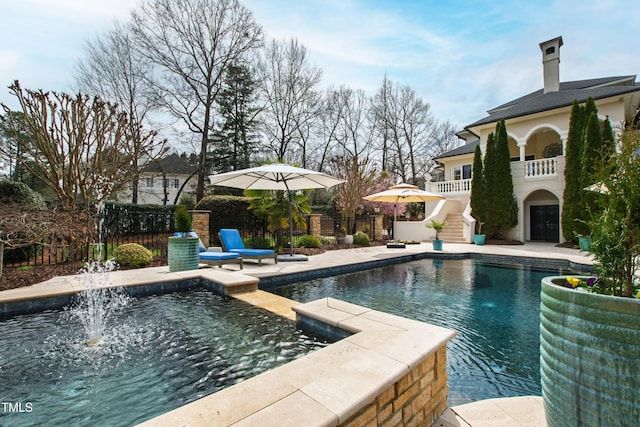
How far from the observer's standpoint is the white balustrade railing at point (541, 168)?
49.1 feet

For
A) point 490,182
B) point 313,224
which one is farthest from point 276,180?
point 490,182

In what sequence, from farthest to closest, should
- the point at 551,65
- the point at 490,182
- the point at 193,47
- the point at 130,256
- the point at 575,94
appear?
the point at 193,47, the point at 551,65, the point at 490,182, the point at 575,94, the point at 130,256

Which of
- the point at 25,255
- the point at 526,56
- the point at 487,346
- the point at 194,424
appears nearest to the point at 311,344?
the point at 194,424

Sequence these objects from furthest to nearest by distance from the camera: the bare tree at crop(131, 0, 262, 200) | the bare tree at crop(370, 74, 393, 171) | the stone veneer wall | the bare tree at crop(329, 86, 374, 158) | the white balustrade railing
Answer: the bare tree at crop(370, 74, 393, 171), the bare tree at crop(329, 86, 374, 158), the bare tree at crop(131, 0, 262, 200), the white balustrade railing, the stone veneer wall

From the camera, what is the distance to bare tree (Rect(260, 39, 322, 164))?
21188mm

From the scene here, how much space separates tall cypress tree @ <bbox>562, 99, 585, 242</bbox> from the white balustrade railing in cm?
86

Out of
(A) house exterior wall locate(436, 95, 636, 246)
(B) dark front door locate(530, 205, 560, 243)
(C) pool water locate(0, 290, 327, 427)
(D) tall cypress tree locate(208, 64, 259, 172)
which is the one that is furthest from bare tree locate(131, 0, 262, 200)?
(B) dark front door locate(530, 205, 560, 243)

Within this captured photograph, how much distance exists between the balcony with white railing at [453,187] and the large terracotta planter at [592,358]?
Answer: 17945 millimetres

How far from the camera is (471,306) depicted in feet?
18.2

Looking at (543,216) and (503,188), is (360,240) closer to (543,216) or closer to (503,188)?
(503,188)

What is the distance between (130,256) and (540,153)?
68.7ft

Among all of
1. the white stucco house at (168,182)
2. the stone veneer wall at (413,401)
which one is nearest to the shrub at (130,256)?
the stone veneer wall at (413,401)

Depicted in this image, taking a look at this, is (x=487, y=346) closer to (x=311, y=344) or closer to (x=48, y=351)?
(x=311, y=344)

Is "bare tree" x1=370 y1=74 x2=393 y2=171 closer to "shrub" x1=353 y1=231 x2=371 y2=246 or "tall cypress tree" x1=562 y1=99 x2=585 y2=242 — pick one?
"tall cypress tree" x1=562 y1=99 x2=585 y2=242
